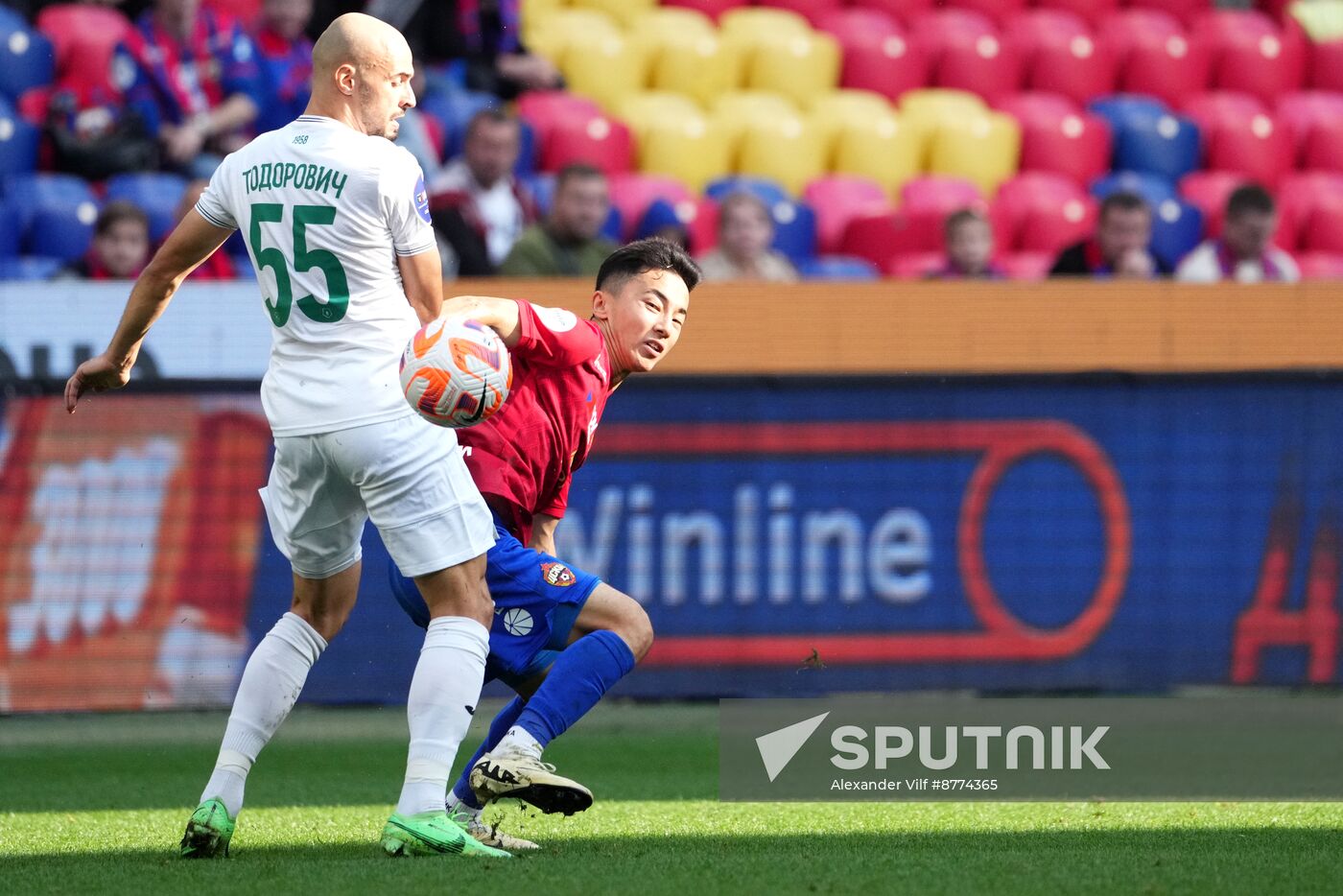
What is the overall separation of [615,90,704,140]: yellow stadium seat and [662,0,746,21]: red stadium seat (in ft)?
3.65

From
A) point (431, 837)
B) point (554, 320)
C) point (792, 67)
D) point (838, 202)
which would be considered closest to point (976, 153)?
point (838, 202)

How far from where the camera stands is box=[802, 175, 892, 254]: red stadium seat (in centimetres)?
1028

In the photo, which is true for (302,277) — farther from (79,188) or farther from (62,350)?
(79,188)

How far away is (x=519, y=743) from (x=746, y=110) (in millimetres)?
7732

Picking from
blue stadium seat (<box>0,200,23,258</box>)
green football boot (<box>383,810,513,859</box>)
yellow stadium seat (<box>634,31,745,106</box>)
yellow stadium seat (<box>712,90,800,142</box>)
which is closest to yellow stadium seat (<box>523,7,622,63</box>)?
yellow stadium seat (<box>634,31,745,106</box>)

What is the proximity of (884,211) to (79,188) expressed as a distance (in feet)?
14.0

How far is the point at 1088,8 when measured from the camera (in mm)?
12734

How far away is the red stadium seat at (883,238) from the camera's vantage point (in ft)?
32.8

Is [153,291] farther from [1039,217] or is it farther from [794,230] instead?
[1039,217]

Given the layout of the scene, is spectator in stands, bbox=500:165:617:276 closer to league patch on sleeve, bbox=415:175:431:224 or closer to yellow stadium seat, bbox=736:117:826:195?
yellow stadium seat, bbox=736:117:826:195

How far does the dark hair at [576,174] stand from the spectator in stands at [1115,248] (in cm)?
228

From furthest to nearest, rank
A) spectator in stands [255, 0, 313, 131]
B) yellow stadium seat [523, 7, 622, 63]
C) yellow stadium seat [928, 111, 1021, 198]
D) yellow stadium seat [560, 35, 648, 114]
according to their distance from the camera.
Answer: yellow stadium seat [523, 7, 622, 63], yellow stadium seat [560, 35, 648, 114], yellow stadium seat [928, 111, 1021, 198], spectator in stands [255, 0, 313, 131]

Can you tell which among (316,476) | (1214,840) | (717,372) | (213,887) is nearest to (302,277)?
(316,476)

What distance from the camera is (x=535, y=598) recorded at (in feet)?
14.4
